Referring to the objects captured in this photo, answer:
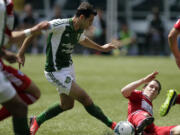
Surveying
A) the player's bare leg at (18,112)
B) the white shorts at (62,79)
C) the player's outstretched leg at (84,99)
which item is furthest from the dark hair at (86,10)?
the player's bare leg at (18,112)

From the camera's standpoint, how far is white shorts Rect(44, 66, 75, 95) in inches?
222

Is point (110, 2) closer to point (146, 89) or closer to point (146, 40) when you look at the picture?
point (146, 40)

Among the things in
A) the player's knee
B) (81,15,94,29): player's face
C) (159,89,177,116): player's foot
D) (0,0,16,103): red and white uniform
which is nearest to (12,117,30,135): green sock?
(0,0,16,103): red and white uniform

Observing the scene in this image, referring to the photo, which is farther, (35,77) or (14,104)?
(35,77)

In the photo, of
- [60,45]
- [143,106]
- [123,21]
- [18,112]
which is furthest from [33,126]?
[123,21]

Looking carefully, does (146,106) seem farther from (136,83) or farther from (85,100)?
(85,100)

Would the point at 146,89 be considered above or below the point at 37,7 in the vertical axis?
above

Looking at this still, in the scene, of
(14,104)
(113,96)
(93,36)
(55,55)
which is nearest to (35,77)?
(113,96)

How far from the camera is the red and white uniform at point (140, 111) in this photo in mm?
5547

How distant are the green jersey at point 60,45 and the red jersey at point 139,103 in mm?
1076

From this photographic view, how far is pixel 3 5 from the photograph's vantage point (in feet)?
14.4

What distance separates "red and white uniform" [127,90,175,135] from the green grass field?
651 millimetres

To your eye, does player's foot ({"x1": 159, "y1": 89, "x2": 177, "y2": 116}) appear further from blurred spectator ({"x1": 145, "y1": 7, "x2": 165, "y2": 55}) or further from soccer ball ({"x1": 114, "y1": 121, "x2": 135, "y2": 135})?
blurred spectator ({"x1": 145, "y1": 7, "x2": 165, "y2": 55})

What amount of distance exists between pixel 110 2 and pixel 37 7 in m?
5.30
